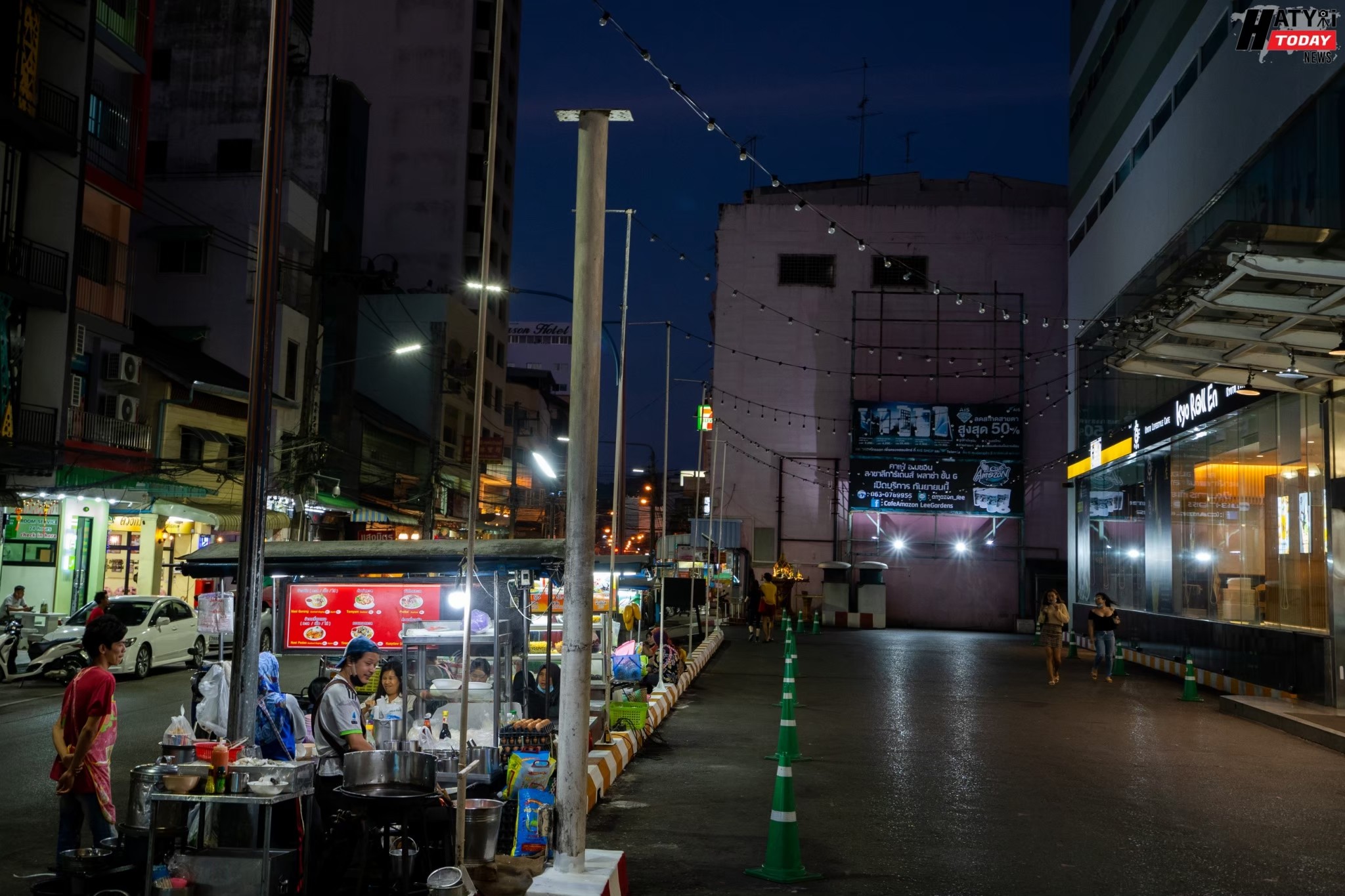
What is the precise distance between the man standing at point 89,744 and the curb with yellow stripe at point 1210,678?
1828cm

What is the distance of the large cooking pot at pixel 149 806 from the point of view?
6.60 meters

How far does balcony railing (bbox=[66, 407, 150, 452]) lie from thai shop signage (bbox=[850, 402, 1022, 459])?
2673 cm

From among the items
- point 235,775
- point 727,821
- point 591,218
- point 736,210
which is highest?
point 736,210

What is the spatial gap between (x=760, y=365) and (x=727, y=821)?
4294cm

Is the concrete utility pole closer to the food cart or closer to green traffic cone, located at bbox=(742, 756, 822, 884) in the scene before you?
the food cart

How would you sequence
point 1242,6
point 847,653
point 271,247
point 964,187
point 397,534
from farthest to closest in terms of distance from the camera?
point 964,187 < point 397,534 < point 847,653 < point 1242,6 < point 271,247

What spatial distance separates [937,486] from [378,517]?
20880 millimetres

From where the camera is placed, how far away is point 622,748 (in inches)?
513

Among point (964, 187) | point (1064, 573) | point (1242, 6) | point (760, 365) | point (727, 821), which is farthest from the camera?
point (964, 187)

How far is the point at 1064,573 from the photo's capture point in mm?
48688

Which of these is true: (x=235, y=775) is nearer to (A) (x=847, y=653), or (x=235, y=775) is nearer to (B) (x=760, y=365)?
(A) (x=847, y=653)

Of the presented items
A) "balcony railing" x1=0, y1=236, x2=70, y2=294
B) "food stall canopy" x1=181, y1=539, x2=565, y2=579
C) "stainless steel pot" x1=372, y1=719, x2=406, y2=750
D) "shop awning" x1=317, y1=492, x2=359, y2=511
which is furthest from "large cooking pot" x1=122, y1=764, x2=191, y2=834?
"shop awning" x1=317, y1=492, x2=359, y2=511

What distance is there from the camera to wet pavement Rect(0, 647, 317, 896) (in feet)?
28.9

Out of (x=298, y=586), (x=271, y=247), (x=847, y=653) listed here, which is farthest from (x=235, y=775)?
(x=847, y=653)
